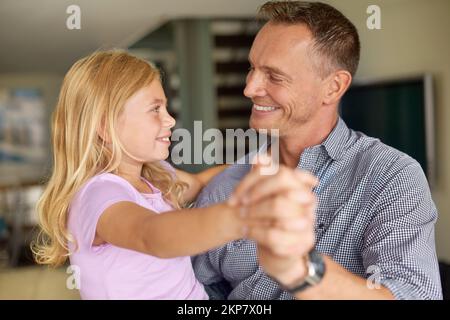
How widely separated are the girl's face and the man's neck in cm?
30

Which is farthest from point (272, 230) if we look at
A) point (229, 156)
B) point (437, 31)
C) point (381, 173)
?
point (229, 156)

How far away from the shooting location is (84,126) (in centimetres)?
65

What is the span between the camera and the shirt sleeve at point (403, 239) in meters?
0.60

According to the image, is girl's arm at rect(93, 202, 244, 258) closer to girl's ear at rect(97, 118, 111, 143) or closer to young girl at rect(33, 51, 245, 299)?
young girl at rect(33, 51, 245, 299)

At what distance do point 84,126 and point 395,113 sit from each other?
185 cm

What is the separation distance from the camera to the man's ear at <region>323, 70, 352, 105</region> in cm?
94

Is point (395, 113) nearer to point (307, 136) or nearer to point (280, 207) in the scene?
point (307, 136)

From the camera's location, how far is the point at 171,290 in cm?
66

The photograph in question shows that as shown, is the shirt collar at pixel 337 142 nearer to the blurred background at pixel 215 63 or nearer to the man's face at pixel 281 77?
the man's face at pixel 281 77

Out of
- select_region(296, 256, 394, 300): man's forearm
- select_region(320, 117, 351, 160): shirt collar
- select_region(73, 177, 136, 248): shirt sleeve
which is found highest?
select_region(320, 117, 351, 160): shirt collar

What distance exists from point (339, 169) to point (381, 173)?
9 centimetres

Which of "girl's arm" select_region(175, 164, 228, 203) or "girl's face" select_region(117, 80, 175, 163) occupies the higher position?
"girl's face" select_region(117, 80, 175, 163)

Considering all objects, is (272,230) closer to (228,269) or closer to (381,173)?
(381,173)

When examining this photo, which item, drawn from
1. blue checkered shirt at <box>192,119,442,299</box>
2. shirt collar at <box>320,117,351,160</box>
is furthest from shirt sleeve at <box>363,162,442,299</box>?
shirt collar at <box>320,117,351,160</box>
